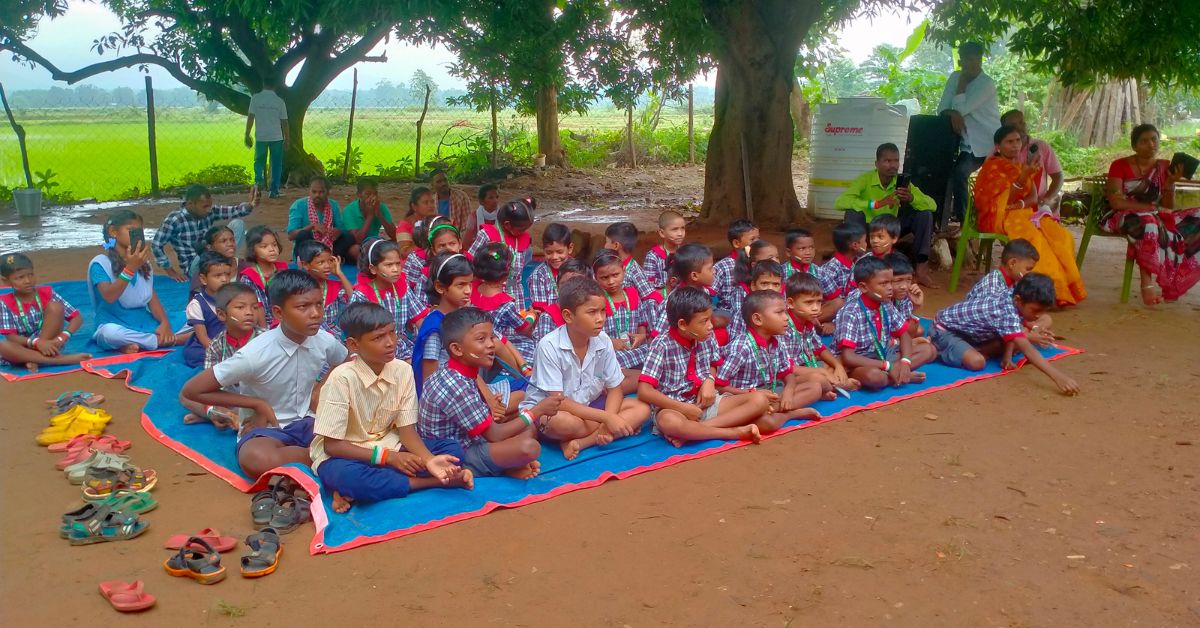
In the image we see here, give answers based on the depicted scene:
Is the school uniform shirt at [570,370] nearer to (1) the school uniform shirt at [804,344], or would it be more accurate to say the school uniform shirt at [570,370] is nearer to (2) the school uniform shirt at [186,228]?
(1) the school uniform shirt at [804,344]

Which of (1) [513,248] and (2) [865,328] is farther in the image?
(1) [513,248]

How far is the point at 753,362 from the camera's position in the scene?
14.1 ft

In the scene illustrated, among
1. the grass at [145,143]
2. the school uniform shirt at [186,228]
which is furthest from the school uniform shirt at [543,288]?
the grass at [145,143]

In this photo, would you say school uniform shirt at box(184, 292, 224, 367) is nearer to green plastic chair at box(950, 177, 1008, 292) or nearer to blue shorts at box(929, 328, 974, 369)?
blue shorts at box(929, 328, 974, 369)

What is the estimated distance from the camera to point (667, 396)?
13.7ft

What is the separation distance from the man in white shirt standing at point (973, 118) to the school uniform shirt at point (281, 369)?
5.72 metres

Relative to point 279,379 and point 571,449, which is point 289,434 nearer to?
point 279,379

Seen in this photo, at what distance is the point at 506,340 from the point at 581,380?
84cm

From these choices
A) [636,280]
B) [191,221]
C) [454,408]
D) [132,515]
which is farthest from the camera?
[191,221]

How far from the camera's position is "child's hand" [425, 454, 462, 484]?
3.41 meters

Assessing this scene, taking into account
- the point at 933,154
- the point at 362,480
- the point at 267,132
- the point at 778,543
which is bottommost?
the point at 778,543

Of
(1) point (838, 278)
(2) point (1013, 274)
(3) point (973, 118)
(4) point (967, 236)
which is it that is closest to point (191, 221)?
(1) point (838, 278)

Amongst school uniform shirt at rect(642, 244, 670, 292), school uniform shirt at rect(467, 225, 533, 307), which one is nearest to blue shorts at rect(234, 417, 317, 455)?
school uniform shirt at rect(467, 225, 533, 307)

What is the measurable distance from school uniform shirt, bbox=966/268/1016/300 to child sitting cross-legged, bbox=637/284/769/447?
69.7 inches
